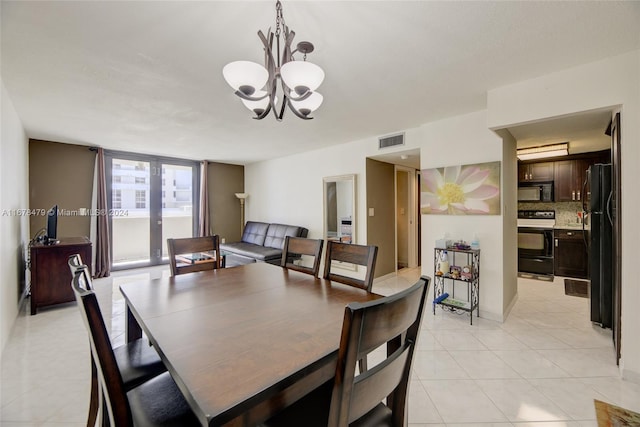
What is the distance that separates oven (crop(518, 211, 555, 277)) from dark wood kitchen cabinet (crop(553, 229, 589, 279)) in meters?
0.08

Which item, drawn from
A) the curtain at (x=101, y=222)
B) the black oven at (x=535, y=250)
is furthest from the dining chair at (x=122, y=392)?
the black oven at (x=535, y=250)

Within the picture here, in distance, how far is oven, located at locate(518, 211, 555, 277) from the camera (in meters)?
4.75

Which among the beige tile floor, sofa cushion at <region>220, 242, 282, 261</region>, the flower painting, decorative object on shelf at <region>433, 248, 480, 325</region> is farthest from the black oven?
sofa cushion at <region>220, 242, 282, 261</region>

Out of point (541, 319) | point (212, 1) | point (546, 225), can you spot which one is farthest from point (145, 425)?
point (546, 225)

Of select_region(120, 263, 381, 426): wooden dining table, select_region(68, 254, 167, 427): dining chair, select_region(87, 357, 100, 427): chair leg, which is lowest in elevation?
select_region(87, 357, 100, 427): chair leg

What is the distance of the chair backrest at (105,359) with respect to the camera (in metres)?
0.83

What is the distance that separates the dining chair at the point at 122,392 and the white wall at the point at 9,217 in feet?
7.47

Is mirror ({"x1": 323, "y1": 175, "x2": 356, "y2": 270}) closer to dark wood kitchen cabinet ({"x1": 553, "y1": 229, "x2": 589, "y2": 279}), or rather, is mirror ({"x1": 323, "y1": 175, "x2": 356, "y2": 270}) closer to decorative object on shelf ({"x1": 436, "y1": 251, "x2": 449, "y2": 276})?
decorative object on shelf ({"x1": 436, "y1": 251, "x2": 449, "y2": 276})

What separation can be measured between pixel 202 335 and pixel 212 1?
1.67m

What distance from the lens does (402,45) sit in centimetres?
185

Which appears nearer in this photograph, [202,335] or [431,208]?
[202,335]

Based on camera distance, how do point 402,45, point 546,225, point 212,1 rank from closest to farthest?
point 212,1 < point 402,45 < point 546,225

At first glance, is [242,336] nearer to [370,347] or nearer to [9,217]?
[370,347]

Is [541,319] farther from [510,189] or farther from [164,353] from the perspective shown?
[164,353]
